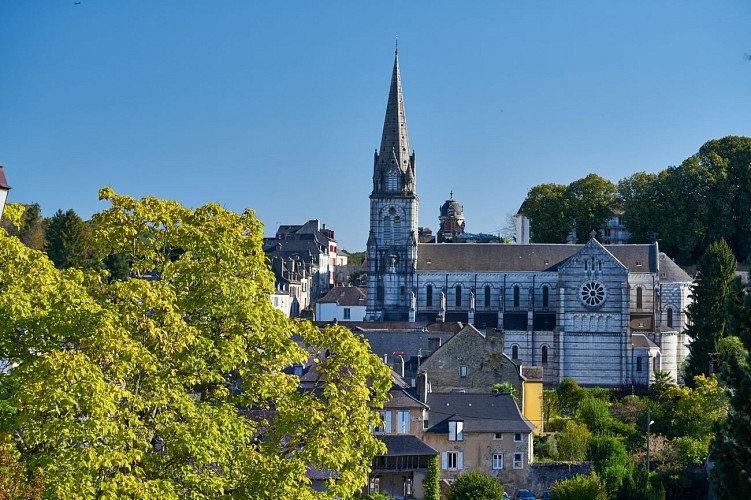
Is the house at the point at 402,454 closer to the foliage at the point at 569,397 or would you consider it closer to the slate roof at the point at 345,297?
the foliage at the point at 569,397

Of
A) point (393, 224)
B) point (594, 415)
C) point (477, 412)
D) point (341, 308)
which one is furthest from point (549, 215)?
point (477, 412)

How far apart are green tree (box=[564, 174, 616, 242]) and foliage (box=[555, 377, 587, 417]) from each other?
3733 centimetres

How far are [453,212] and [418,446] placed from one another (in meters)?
86.4

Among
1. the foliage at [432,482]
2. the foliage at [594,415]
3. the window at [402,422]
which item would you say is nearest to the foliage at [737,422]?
the foliage at [432,482]

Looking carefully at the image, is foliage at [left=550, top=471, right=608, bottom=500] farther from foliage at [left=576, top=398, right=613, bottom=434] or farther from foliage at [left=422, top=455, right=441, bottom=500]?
foliage at [left=576, top=398, right=613, bottom=434]

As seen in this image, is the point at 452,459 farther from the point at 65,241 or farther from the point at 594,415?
the point at 65,241

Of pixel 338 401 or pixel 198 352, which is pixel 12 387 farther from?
pixel 338 401

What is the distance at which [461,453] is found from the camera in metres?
45.9

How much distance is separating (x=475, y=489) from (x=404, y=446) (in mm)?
4834

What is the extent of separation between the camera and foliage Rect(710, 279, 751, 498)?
22.1 meters

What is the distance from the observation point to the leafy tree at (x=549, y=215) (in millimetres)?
101750

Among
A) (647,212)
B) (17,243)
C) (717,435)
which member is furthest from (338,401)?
(647,212)

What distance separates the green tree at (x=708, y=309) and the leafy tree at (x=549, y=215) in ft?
102

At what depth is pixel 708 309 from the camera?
67625 millimetres
